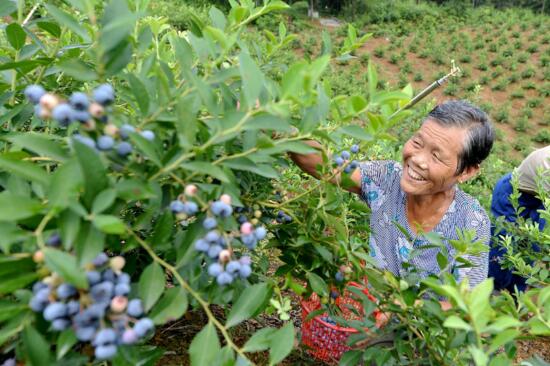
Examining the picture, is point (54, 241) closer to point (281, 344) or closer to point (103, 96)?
point (103, 96)

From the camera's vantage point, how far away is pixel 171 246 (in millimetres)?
737

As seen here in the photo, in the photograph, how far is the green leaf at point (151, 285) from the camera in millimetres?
633

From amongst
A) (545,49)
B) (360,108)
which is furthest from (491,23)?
(360,108)

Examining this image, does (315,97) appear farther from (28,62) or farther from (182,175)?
(28,62)

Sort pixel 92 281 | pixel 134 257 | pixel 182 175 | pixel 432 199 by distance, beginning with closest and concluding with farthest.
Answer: pixel 92 281 < pixel 182 175 < pixel 134 257 < pixel 432 199

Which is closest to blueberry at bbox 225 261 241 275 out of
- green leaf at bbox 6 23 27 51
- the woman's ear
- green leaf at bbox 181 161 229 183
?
green leaf at bbox 181 161 229 183

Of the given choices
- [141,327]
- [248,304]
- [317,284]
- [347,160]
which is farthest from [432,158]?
[141,327]

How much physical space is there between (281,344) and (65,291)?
1.09 feet

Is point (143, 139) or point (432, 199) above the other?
point (143, 139)

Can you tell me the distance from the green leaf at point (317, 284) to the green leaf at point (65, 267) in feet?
1.95

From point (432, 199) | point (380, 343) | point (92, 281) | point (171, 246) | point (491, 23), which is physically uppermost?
point (92, 281)

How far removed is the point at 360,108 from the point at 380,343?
55 cm

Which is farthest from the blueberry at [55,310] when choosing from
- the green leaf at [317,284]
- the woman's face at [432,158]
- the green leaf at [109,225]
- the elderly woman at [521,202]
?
the elderly woman at [521,202]

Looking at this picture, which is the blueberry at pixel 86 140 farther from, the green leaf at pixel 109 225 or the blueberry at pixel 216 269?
the blueberry at pixel 216 269
